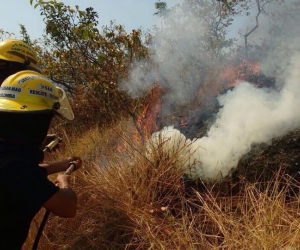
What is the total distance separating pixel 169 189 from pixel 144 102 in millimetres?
2803

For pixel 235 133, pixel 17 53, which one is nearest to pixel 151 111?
pixel 235 133

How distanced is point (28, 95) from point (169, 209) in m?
1.88

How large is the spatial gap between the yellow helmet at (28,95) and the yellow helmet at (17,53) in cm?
132

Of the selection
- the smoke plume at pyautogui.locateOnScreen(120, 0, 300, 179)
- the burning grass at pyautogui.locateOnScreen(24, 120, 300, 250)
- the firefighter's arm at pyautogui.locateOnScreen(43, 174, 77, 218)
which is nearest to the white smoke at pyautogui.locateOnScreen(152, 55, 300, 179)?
the smoke plume at pyautogui.locateOnScreen(120, 0, 300, 179)

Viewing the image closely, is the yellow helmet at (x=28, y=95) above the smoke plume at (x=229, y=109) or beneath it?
beneath

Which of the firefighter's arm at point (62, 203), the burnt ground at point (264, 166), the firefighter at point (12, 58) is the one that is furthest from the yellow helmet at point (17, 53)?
the burnt ground at point (264, 166)

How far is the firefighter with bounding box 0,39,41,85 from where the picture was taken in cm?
321

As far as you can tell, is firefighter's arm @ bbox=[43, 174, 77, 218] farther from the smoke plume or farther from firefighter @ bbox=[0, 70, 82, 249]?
the smoke plume

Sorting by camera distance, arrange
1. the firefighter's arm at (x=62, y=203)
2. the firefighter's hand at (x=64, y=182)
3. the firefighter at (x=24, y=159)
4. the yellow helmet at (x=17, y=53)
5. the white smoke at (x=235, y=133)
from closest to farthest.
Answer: the firefighter at (x=24, y=159) → the firefighter's arm at (x=62, y=203) → the firefighter's hand at (x=64, y=182) → the yellow helmet at (x=17, y=53) → the white smoke at (x=235, y=133)

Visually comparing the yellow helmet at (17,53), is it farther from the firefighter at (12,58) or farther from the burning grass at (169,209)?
the burning grass at (169,209)

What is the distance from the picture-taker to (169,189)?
11.1ft

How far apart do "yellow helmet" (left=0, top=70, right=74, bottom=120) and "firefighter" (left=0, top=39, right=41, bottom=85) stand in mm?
1302

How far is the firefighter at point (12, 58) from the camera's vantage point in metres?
3.21

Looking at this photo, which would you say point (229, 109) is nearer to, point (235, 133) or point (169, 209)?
point (235, 133)
